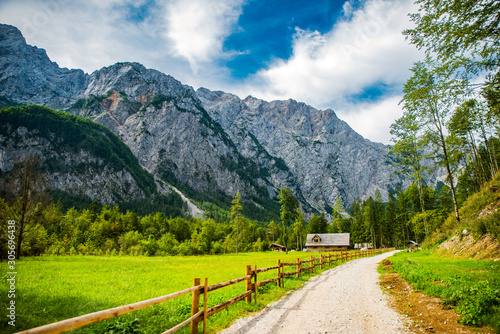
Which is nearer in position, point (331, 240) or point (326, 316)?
point (326, 316)

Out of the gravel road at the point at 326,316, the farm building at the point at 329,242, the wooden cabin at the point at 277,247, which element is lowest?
the wooden cabin at the point at 277,247

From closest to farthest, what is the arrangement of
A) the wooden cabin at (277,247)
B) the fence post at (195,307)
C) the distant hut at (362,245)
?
the fence post at (195,307) → the distant hut at (362,245) → the wooden cabin at (277,247)

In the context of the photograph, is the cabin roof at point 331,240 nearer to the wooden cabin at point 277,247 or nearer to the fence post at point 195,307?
the wooden cabin at point 277,247

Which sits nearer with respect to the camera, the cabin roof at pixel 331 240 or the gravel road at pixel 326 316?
the gravel road at pixel 326 316

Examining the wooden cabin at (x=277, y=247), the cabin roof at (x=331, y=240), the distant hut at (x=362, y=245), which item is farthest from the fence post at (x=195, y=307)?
the distant hut at (x=362, y=245)

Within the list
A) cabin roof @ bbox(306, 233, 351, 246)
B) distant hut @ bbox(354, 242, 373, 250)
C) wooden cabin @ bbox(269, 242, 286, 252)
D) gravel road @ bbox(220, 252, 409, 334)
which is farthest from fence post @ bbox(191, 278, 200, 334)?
distant hut @ bbox(354, 242, 373, 250)

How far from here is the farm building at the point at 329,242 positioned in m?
80.6

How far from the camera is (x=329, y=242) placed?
270ft

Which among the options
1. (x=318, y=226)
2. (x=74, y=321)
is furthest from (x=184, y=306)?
(x=318, y=226)

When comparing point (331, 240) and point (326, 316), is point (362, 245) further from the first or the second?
point (326, 316)

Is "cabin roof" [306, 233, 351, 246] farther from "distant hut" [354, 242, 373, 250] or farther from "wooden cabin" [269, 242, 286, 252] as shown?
"distant hut" [354, 242, 373, 250]

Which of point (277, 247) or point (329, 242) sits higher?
point (329, 242)

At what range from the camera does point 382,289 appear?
1303 cm

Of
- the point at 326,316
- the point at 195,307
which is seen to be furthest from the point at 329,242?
the point at 195,307
